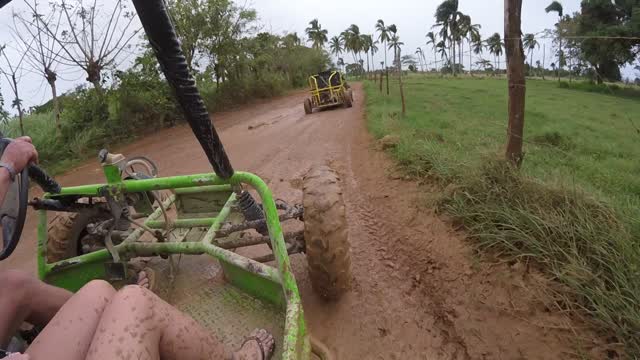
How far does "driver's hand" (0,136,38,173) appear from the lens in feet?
5.02

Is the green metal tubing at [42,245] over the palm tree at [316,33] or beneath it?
beneath

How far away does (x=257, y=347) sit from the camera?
1.84 m

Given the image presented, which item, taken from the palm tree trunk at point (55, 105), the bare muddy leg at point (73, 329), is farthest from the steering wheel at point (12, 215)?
the palm tree trunk at point (55, 105)

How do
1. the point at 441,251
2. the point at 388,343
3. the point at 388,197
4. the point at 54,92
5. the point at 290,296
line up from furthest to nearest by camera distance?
the point at 54,92
the point at 388,197
the point at 441,251
the point at 388,343
the point at 290,296

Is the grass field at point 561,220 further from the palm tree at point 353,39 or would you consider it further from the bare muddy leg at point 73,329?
the palm tree at point 353,39

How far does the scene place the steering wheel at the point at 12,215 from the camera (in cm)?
167

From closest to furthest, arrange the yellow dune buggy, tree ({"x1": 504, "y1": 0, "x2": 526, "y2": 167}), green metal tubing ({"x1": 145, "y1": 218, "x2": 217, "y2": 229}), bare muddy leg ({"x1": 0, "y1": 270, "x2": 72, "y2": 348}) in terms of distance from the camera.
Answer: bare muddy leg ({"x1": 0, "y1": 270, "x2": 72, "y2": 348}), green metal tubing ({"x1": 145, "y1": 218, "x2": 217, "y2": 229}), tree ({"x1": 504, "y1": 0, "x2": 526, "y2": 167}), the yellow dune buggy

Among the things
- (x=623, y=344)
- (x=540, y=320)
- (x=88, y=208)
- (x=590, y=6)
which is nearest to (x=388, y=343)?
(x=540, y=320)

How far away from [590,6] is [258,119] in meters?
33.5

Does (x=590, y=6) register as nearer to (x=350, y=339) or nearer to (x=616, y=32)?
(x=616, y=32)

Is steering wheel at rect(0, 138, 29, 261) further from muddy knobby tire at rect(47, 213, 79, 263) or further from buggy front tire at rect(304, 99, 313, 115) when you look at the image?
buggy front tire at rect(304, 99, 313, 115)

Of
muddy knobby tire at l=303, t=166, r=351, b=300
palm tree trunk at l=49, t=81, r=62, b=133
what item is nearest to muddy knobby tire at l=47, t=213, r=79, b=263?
muddy knobby tire at l=303, t=166, r=351, b=300

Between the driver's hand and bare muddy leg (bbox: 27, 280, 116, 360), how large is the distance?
1.87 feet

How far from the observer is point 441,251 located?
3094mm
